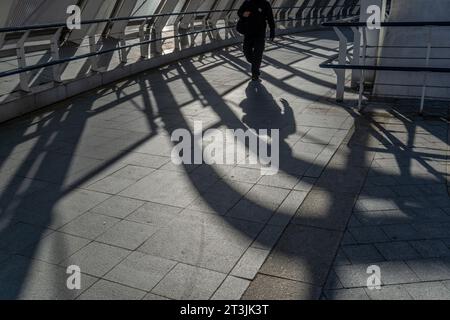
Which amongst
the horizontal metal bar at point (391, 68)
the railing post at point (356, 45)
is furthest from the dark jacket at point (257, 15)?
the horizontal metal bar at point (391, 68)

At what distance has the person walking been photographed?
888 centimetres

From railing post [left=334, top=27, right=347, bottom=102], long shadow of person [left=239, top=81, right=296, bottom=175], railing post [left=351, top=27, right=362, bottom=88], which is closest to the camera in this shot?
long shadow of person [left=239, top=81, right=296, bottom=175]

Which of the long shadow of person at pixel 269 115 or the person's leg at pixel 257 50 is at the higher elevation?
the person's leg at pixel 257 50

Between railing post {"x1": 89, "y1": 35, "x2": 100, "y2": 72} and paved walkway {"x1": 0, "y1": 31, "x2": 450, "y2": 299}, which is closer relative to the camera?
paved walkway {"x1": 0, "y1": 31, "x2": 450, "y2": 299}

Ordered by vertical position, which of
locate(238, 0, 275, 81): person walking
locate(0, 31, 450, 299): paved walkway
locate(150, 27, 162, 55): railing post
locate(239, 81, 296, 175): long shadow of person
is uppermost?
locate(238, 0, 275, 81): person walking

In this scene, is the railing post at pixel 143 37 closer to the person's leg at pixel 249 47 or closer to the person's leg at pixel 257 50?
the person's leg at pixel 249 47

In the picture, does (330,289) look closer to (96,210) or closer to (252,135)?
(96,210)

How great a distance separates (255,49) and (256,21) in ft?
1.73

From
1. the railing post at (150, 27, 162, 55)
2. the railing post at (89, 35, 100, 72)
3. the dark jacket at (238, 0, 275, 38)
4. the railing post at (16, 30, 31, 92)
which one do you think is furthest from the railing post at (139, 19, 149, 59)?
the railing post at (16, 30, 31, 92)

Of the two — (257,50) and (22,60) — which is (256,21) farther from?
(22,60)

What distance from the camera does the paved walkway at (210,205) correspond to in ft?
10.1

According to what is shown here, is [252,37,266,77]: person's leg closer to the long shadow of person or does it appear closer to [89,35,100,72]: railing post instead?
the long shadow of person

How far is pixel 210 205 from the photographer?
13.5ft

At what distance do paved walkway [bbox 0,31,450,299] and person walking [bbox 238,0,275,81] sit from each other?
2.25 m
